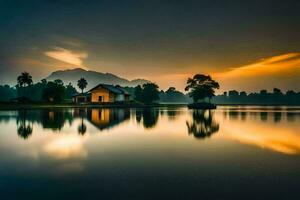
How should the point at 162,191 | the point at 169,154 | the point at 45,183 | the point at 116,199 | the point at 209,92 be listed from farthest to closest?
1. the point at 209,92
2. the point at 169,154
3. the point at 45,183
4. the point at 162,191
5. the point at 116,199

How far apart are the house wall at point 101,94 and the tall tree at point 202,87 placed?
96.3 ft

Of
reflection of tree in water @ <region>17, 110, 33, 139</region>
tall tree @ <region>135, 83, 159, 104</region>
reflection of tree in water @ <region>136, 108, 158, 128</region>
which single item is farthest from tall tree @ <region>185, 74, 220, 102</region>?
reflection of tree in water @ <region>17, 110, 33, 139</region>

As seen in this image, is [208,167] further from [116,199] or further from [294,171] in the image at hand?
[116,199]

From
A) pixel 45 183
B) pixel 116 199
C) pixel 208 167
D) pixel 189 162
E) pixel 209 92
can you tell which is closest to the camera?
pixel 116 199

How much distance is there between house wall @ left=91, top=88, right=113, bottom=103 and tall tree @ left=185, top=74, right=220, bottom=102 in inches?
1156

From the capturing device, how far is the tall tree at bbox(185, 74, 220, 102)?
97.2 metres

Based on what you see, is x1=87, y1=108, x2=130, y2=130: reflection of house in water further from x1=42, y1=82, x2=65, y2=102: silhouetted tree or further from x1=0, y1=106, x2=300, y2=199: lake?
x1=42, y1=82, x2=65, y2=102: silhouetted tree

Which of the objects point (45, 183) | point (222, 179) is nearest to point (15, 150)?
point (45, 183)

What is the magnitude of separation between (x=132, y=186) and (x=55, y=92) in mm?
95587

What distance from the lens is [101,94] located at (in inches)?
3903

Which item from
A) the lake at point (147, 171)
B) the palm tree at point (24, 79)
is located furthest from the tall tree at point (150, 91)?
the lake at point (147, 171)

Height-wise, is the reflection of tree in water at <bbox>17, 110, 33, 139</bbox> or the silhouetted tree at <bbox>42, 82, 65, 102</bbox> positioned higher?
the silhouetted tree at <bbox>42, 82, 65, 102</bbox>

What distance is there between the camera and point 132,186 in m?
8.98

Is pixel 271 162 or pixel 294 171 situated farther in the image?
pixel 271 162
